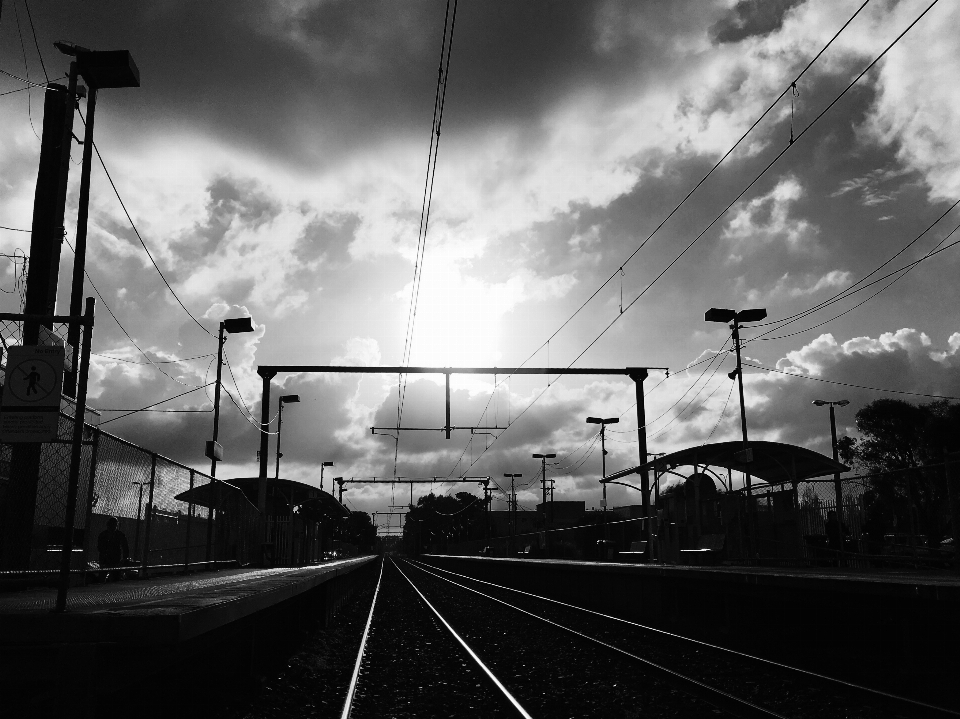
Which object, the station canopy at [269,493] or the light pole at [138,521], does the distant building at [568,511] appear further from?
the light pole at [138,521]

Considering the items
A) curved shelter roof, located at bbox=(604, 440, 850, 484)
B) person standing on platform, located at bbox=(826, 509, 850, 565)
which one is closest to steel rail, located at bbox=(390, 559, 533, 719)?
person standing on platform, located at bbox=(826, 509, 850, 565)

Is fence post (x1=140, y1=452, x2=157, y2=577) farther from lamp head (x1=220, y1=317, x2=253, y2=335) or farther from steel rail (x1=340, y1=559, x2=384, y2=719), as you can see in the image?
lamp head (x1=220, y1=317, x2=253, y2=335)

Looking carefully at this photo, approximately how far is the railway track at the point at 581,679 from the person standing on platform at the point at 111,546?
10.3ft

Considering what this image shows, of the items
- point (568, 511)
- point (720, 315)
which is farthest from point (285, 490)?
point (568, 511)

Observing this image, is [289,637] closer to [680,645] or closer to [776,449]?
[680,645]

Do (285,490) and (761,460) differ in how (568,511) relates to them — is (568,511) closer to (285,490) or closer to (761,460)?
(285,490)

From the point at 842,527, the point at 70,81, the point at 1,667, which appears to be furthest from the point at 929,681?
the point at 70,81

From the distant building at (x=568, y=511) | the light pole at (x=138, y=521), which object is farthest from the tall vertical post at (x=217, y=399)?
the distant building at (x=568, y=511)

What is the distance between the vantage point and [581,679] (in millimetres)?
10227

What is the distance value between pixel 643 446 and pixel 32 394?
26.1 meters

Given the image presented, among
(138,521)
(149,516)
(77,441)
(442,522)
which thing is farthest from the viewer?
(442,522)

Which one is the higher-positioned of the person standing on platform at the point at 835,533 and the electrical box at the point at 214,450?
the electrical box at the point at 214,450

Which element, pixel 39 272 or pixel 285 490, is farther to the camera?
pixel 285 490

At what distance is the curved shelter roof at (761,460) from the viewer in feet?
71.4
